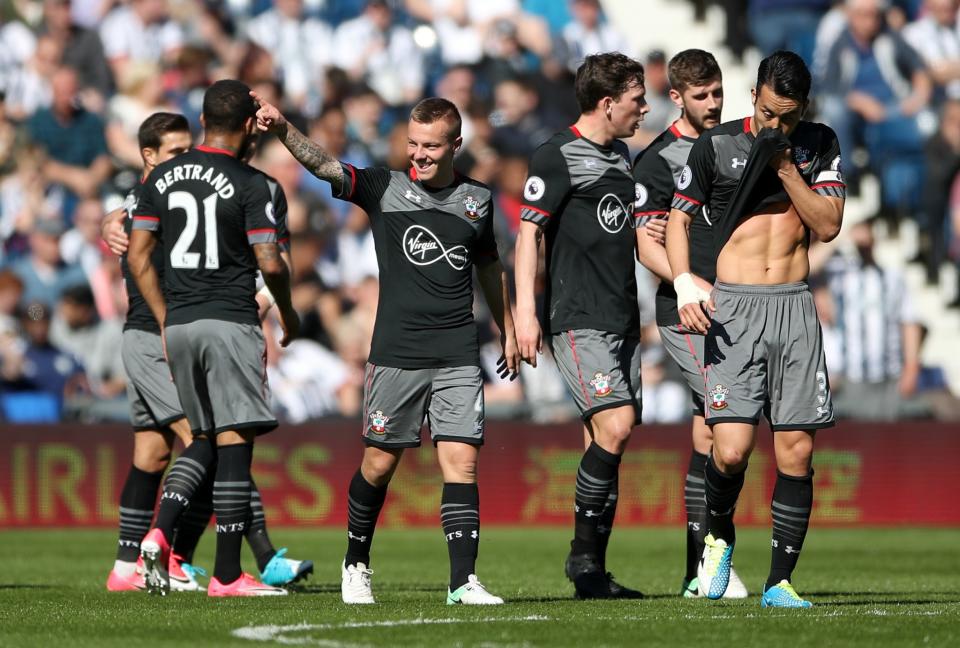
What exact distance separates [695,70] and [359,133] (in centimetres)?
952

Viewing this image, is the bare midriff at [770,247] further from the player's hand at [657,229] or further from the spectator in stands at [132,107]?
the spectator in stands at [132,107]

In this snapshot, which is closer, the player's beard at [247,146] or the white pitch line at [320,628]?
the white pitch line at [320,628]

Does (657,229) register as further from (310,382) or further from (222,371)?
(310,382)

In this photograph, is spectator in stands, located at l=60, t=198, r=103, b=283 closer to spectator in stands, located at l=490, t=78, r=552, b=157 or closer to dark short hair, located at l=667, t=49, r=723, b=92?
spectator in stands, located at l=490, t=78, r=552, b=157

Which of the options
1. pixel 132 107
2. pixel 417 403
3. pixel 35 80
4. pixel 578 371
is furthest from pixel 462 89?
pixel 417 403

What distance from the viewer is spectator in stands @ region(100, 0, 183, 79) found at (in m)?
18.8

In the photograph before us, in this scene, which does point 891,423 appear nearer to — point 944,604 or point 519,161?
point 519,161

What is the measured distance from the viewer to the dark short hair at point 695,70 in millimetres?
8469

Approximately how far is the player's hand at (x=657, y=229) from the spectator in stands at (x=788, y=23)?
11117 millimetres

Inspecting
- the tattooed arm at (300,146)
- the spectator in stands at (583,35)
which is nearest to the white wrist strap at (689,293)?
the tattooed arm at (300,146)

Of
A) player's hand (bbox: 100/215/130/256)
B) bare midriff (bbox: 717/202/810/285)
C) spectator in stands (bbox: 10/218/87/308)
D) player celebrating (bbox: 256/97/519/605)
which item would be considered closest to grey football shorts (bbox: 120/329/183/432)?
player's hand (bbox: 100/215/130/256)

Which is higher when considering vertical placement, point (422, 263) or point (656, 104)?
point (656, 104)

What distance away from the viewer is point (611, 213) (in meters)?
8.30

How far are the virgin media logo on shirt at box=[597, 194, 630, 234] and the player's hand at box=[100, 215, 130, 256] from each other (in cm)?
270
